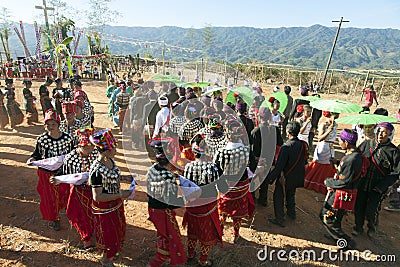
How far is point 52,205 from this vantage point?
3662 mm

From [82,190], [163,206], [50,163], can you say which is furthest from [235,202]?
[50,163]

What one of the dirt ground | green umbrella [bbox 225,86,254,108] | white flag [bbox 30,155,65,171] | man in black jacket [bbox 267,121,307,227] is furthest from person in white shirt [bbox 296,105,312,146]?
white flag [bbox 30,155,65,171]

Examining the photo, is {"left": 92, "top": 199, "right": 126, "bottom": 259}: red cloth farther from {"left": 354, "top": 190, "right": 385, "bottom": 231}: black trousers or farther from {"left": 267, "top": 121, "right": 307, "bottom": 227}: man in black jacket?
{"left": 354, "top": 190, "right": 385, "bottom": 231}: black trousers

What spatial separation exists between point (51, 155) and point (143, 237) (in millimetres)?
1747

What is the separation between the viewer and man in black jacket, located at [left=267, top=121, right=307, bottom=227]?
3.81 meters

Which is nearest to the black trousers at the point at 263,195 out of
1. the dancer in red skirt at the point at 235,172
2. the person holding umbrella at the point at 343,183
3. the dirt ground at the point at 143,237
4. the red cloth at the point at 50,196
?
the dirt ground at the point at 143,237

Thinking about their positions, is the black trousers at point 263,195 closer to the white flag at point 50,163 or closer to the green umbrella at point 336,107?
Answer: the green umbrella at point 336,107

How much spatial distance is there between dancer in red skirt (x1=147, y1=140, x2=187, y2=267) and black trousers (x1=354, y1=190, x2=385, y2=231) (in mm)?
3029

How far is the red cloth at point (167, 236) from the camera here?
9.09 ft

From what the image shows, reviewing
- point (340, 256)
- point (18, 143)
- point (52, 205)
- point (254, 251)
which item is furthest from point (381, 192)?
point (18, 143)

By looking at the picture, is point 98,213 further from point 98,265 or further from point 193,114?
point 193,114

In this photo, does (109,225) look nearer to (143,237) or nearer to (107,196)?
(107,196)

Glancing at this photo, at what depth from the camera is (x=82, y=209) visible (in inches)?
130

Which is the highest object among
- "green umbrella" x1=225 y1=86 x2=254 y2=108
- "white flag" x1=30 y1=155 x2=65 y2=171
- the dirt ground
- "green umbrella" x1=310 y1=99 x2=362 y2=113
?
"green umbrella" x1=310 y1=99 x2=362 y2=113
